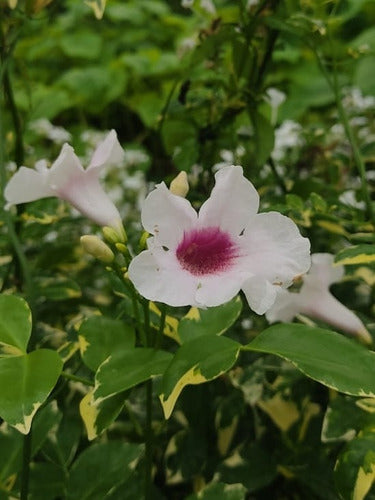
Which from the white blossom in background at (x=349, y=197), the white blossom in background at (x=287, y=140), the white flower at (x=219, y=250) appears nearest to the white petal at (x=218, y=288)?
the white flower at (x=219, y=250)

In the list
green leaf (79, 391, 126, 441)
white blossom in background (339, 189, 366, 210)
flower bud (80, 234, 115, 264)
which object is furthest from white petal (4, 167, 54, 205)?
white blossom in background (339, 189, 366, 210)

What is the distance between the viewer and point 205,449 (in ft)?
3.39

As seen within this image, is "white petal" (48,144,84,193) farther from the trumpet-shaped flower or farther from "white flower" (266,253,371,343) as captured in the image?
"white flower" (266,253,371,343)

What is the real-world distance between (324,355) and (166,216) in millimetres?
186

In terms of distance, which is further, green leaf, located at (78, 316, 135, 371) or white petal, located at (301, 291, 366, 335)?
white petal, located at (301, 291, 366, 335)

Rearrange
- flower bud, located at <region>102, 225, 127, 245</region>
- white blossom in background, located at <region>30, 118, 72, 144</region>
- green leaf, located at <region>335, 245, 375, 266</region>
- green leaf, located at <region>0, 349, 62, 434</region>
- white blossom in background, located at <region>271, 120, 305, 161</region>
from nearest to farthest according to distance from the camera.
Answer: green leaf, located at <region>0, 349, 62, 434</region> < flower bud, located at <region>102, 225, 127, 245</region> < green leaf, located at <region>335, 245, 375, 266</region> < white blossom in background, located at <region>271, 120, 305, 161</region> < white blossom in background, located at <region>30, 118, 72, 144</region>

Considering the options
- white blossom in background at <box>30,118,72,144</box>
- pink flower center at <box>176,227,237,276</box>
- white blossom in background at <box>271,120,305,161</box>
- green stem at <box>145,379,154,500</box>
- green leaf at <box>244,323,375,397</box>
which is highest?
pink flower center at <box>176,227,237,276</box>

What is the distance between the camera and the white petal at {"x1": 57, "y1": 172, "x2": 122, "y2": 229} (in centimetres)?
75

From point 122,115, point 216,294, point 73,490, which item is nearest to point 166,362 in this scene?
point 216,294

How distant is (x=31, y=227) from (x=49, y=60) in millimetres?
2829

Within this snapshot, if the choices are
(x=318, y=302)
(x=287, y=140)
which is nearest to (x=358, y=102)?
(x=287, y=140)

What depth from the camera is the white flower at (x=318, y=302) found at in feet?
2.94

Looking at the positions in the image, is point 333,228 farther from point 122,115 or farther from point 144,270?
point 122,115

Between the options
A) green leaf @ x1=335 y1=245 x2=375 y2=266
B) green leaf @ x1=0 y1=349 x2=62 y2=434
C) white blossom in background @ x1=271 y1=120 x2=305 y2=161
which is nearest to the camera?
green leaf @ x1=0 y1=349 x2=62 y2=434
